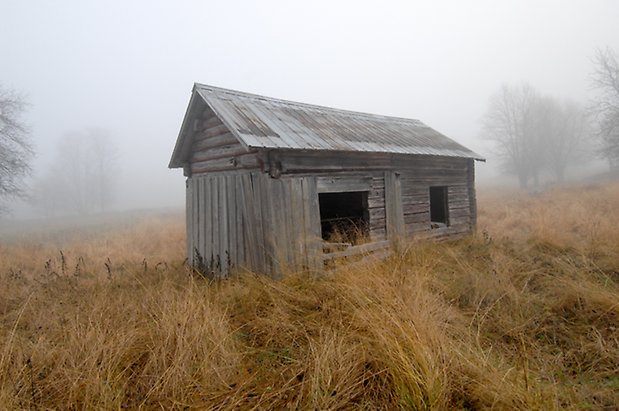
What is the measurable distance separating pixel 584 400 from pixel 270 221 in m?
4.64

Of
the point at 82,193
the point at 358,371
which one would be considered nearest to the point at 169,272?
the point at 358,371

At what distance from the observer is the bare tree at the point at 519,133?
111ft

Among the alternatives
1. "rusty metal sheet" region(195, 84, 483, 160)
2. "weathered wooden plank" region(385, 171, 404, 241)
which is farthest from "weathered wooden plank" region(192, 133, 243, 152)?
"weathered wooden plank" region(385, 171, 404, 241)

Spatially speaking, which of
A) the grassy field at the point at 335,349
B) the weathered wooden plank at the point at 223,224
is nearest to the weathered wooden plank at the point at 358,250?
the grassy field at the point at 335,349

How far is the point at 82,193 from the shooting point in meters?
46.3

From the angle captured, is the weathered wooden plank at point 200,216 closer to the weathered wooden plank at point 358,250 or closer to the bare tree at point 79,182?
the weathered wooden plank at point 358,250

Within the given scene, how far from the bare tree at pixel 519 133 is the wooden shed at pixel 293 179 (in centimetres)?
2944

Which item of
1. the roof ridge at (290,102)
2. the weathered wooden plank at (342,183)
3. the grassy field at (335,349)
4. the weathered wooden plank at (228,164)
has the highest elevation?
the roof ridge at (290,102)

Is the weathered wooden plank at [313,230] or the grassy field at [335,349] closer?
the grassy field at [335,349]

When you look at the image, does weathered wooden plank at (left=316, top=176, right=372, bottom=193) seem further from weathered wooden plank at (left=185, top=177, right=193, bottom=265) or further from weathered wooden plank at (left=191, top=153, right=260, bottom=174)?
weathered wooden plank at (left=185, top=177, right=193, bottom=265)

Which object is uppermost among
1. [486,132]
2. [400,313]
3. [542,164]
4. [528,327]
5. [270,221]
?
[486,132]

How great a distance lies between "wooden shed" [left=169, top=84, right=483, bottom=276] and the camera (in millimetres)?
6031

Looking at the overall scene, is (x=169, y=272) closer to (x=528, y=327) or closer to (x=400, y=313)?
(x=400, y=313)

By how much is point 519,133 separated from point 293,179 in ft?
119
